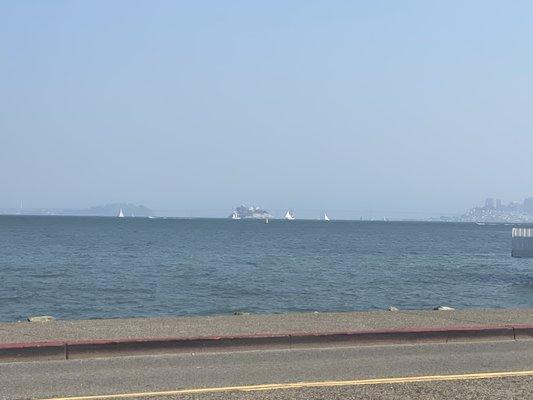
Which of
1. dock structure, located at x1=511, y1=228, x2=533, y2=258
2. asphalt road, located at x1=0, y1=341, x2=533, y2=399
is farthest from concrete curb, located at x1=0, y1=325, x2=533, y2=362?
dock structure, located at x1=511, y1=228, x2=533, y2=258

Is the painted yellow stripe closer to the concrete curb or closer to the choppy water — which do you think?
the concrete curb

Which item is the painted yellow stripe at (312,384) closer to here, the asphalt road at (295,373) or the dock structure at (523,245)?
the asphalt road at (295,373)

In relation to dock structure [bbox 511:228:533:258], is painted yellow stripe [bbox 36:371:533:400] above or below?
below

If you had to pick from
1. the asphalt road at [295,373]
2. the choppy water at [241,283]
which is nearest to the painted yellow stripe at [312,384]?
the asphalt road at [295,373]

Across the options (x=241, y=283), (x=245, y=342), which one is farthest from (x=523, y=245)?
(x=245, y=342)

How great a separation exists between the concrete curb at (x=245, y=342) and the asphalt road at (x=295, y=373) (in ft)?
0.96

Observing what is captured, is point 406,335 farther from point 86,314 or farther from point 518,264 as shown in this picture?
point 518,264

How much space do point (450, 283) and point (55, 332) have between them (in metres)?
36.3

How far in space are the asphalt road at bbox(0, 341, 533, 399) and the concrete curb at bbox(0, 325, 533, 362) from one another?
0.29 metres

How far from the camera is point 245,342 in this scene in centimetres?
1232

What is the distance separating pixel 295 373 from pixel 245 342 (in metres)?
2.12

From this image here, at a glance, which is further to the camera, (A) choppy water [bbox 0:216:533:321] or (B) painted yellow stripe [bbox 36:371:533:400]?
(A) choppy water [bbox 0:216:533:321]

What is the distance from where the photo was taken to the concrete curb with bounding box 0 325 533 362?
11.5 meters

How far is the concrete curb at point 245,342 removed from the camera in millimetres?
11484
